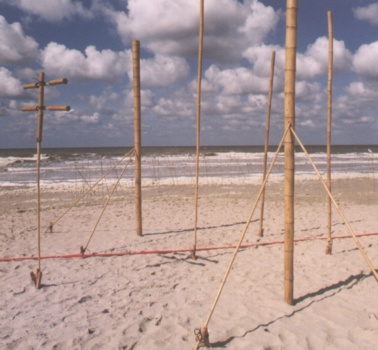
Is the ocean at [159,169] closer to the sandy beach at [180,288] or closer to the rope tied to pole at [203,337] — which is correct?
the sandy beach at [180,288]

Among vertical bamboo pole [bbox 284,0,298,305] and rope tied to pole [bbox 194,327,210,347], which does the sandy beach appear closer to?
rope tied to pole [bbox 194,327,210,347]

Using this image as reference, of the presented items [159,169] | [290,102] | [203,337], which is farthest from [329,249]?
[159,169]

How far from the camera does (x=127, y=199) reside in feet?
46.2

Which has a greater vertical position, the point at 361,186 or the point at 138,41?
the point at 138,41

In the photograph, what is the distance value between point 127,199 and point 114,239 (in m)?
5.88

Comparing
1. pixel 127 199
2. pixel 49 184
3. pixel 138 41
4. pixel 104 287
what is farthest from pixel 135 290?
pixel 49 184

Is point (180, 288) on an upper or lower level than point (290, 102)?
lower

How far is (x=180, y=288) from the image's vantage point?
5.48 meters

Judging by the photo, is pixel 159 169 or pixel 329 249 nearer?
pixel 329 249

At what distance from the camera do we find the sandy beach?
4121mm

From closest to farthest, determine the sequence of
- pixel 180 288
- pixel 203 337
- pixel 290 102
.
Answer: pixel 203 337 → pixel 290 102 → pixel 180 288

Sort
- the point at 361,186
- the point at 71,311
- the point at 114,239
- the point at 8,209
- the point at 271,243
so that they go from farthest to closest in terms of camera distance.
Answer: the point at 361,186, the point at 8,209, the point at 114,239, the point at 271,243, the point at 71,311

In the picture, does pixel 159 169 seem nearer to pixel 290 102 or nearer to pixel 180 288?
pixel 180 288

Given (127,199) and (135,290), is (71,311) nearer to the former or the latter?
(135,290)
